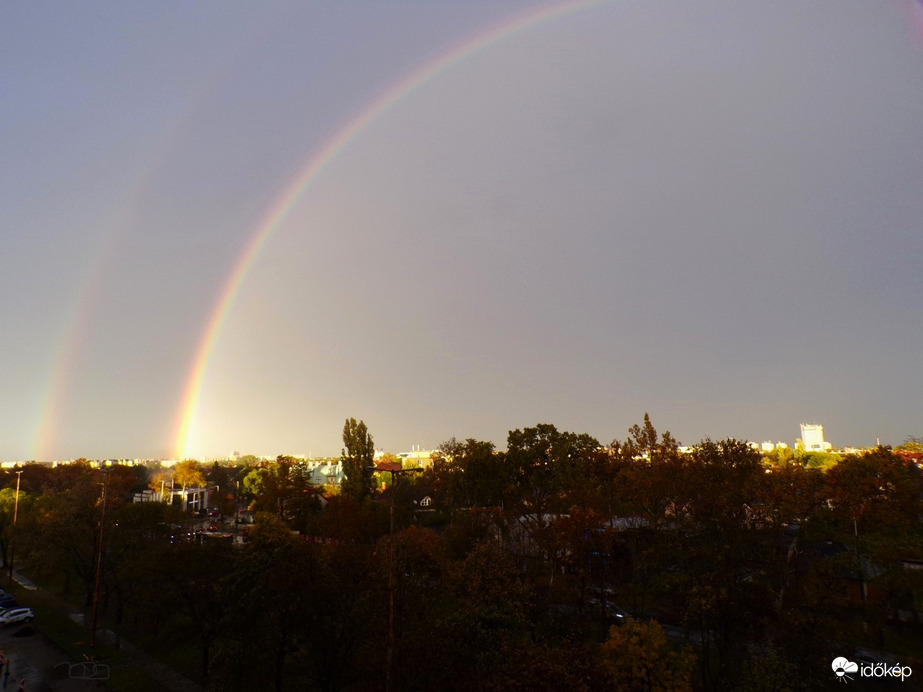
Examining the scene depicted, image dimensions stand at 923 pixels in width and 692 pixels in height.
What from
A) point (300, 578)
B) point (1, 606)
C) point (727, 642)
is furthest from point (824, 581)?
point (1, 606)

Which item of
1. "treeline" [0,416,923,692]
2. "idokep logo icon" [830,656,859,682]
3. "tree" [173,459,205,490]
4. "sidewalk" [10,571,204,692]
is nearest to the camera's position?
"treeline" [0,416,923,692]

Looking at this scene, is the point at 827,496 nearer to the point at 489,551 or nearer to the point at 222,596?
the point at 489,551

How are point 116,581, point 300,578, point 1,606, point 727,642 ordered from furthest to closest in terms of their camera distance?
point 1,606, point 116,581, point 727,642, point 300,578

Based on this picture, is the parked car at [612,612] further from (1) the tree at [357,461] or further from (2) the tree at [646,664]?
(1) the tree at [357,461]

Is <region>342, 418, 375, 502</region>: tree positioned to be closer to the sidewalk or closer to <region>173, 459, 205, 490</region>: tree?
the sidewalk

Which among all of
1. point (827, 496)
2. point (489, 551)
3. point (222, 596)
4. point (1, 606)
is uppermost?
point (827, 496)

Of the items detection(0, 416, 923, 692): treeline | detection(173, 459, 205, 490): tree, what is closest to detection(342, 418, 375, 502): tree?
detection(0, 416, 923, 692): treeline

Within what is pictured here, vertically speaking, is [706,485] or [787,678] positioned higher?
[706,485]
